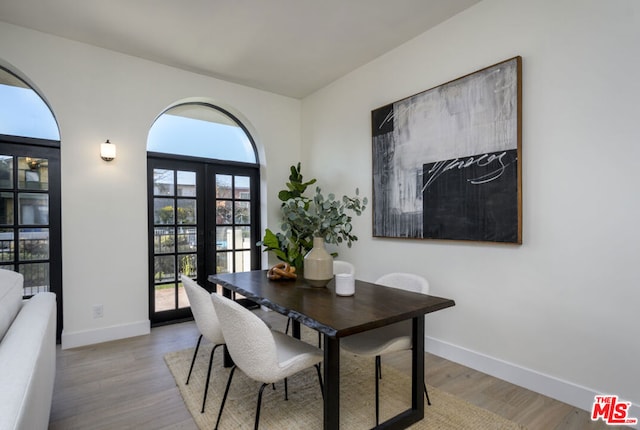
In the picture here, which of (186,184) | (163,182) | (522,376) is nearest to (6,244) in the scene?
(163,182)

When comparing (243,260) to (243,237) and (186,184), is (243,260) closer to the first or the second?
(243,237)

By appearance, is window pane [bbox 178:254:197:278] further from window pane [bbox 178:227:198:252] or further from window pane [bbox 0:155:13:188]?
window pane [bbox 0:155:13:188]

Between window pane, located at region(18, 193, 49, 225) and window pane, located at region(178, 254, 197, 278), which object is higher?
window pane, located at region(18, 193, 49, 225)

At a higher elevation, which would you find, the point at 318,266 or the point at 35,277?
the point at 318,266

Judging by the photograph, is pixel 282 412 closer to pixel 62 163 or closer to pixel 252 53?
pixel 62 163

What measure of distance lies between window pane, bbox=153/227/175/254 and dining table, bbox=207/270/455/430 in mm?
1678

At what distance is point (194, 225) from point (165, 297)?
0.88 m

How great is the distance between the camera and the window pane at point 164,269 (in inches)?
147

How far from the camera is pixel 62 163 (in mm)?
3088


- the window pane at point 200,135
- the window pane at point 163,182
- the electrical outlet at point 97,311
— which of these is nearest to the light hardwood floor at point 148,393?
the electrical outlet at point 97,311

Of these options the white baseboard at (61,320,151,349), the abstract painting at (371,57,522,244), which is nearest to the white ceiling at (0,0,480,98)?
the abstract painting at (371,57,522,244)

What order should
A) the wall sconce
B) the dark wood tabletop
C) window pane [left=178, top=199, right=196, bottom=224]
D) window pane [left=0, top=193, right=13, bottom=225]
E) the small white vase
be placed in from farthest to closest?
window pane [left=178, top=199, right=196, bottom=224], the wall sconce, window pane [left=0, top=193, right=13, bottom=225], the small white vase, the dark wood tabletop

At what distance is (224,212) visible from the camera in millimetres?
4207

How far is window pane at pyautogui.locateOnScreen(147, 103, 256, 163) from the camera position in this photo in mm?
3830
